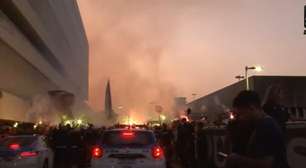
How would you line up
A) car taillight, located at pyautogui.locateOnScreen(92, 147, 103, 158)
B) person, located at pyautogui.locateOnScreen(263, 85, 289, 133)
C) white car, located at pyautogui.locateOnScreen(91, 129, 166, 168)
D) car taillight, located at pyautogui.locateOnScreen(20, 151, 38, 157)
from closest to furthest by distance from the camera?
Result: 1. person, located at pyautogui.locateOnScreen(263, 85, 289, 133)
2. white car, located at pyautogui.locateOnScreen(91, 129, 166, 168)
3. car taillight, located at pyautogui.locateOnScreen(92, 147, 103, 158)
4. car taillight, located at pyautogui.locateOnScreen(20, 151, 38, 157)

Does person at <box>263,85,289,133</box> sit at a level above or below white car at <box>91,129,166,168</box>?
above

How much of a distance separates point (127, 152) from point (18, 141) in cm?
383

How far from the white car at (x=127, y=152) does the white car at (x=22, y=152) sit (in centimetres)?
241

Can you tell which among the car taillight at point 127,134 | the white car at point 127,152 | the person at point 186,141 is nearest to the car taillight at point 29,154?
the white car at point 127,152

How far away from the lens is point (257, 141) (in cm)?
449

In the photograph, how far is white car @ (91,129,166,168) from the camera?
13.5m

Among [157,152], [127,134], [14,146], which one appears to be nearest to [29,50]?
[14,146]

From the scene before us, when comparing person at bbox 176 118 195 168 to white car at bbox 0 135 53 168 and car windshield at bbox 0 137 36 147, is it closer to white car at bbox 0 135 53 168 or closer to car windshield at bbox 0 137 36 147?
white car at bbox 0 135 53 168

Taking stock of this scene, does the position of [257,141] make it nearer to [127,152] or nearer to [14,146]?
[127,152]

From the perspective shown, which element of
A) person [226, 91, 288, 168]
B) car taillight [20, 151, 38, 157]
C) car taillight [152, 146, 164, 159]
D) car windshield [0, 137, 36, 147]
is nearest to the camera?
person [226, 91, 288, 168]

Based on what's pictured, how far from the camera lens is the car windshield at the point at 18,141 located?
51.1 ft

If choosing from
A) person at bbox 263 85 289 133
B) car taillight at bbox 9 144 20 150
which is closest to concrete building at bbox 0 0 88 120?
car taillight at bbox 9 144 20 150

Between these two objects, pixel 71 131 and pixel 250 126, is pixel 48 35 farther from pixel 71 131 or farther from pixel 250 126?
pixel 250 126

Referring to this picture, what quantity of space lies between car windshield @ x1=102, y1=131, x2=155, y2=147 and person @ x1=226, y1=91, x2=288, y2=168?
921 cm
